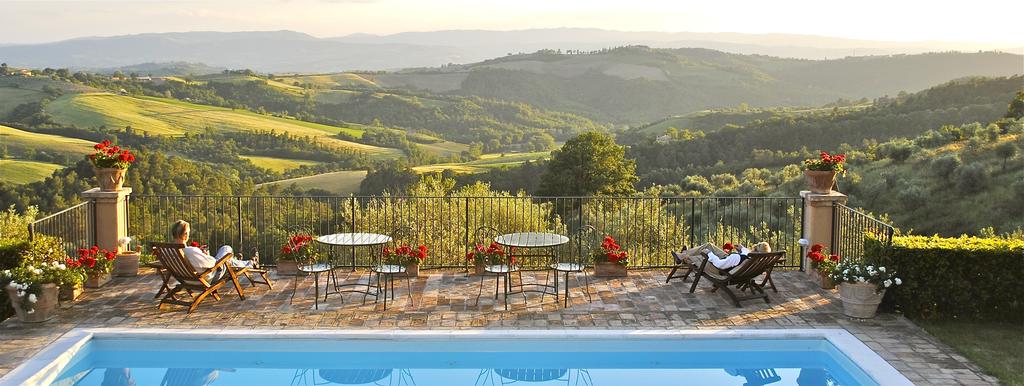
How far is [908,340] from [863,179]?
64.4 ft

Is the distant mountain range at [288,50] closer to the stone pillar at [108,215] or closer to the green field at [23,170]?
the green field at [23,170]

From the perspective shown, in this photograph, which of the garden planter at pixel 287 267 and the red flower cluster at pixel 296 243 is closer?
the red flower cluster at pixel 296 243

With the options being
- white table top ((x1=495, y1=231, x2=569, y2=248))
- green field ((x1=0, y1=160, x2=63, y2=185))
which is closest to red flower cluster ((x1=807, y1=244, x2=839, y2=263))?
white table top ((x1=495, y1=231, x2=569, y2=248))

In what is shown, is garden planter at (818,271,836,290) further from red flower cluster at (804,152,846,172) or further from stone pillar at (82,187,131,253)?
stone pillar at (82,187,131,253)

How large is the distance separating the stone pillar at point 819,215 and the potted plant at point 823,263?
0.21m

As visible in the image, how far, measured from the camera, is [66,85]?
5459 cm

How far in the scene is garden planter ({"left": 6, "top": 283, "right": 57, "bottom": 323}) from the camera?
289 inches

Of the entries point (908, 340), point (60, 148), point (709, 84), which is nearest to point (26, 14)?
point (60, 148)

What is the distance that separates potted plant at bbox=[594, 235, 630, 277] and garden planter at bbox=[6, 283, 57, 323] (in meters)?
6.02

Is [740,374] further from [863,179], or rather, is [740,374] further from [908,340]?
[863,179]

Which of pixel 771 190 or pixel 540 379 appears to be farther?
pixel 771 190

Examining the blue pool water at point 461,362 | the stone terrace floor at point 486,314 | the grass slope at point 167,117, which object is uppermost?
the grass slope at point 167,117

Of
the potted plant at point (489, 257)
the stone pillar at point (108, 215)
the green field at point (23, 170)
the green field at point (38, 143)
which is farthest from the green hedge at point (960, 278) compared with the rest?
the green field at point (38, 143)

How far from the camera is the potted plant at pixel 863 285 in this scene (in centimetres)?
763
